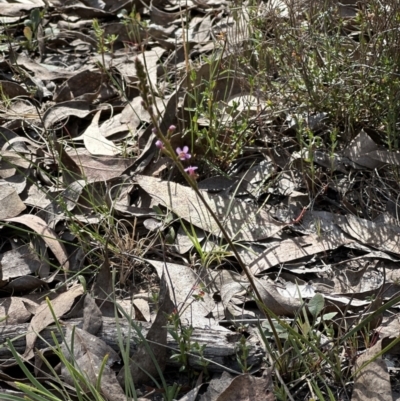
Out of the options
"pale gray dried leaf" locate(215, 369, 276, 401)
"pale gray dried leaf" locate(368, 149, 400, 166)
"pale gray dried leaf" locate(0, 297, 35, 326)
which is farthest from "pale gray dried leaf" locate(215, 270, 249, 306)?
"pale gray dried leaf" locate(368, 149, 400, 166)

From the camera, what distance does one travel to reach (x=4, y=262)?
2471 millimetres

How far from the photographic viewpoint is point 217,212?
8.44ft

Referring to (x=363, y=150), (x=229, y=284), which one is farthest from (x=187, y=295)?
(x=363, y=150)

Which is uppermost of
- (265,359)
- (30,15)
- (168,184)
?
(30,15)

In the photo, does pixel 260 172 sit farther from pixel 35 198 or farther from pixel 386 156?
pixel 35 198

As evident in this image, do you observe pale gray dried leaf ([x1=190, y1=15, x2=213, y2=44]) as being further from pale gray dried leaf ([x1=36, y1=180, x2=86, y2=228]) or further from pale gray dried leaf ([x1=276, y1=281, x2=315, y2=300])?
pale gray dried leaf ([x1=276, y1=281, x2=315, y2=300])

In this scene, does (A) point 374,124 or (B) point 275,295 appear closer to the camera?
(B) point 275,295

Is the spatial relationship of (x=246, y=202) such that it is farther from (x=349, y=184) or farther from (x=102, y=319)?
(x=102, y=319)

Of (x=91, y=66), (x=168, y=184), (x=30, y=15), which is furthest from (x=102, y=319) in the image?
(x=30, y=15)

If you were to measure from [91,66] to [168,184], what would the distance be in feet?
3.40

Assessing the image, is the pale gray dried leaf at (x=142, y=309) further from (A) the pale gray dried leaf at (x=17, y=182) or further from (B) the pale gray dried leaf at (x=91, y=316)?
(A) the pale gray dried leaf at (x=17, y=182)

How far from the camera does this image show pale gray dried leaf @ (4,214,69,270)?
2.47 m

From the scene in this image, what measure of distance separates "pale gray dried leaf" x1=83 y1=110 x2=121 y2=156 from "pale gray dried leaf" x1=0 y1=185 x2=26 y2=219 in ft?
1.17

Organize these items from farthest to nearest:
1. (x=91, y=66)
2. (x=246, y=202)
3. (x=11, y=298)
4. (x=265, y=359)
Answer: (x=91, y=66), (x=246, y=202), (x=11, y=298), (x=265, y=359)
